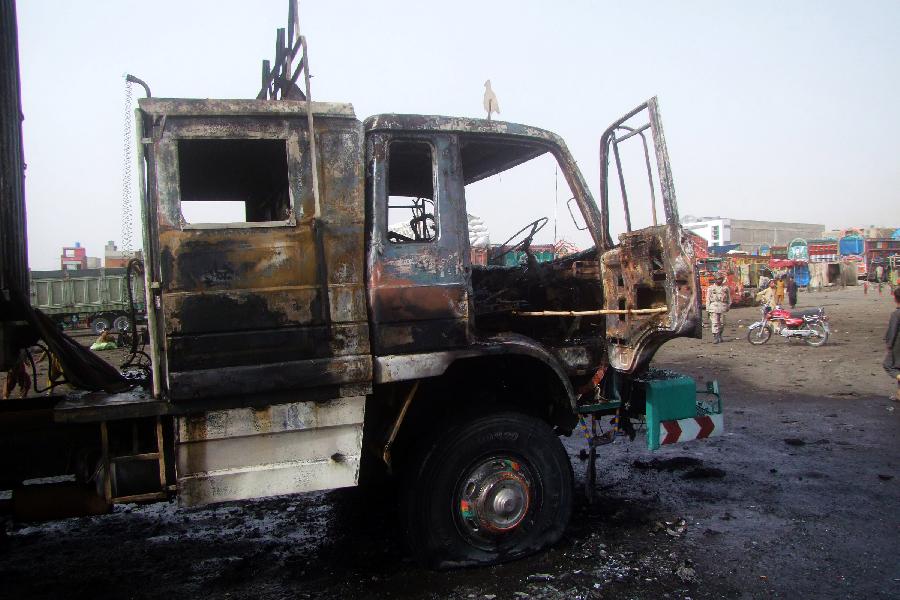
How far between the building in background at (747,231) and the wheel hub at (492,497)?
60.5m

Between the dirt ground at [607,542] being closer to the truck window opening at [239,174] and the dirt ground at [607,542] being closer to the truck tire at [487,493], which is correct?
the truck tire at [487,493]

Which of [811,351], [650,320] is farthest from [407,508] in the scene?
[811,351]

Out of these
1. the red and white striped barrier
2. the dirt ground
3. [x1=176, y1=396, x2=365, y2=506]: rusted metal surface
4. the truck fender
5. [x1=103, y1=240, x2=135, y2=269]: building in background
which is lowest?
the dirt ground

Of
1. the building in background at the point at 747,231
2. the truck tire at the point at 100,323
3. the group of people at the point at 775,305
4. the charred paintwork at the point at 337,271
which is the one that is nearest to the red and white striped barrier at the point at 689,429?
the charred paintwork at the point at 337,271

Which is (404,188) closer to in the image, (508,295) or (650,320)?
(508,295)

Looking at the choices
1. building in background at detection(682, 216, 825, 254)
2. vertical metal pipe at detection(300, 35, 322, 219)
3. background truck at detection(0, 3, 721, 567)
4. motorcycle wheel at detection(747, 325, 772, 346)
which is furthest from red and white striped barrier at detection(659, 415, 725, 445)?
building in background at detection(682, 216, 825, 254)

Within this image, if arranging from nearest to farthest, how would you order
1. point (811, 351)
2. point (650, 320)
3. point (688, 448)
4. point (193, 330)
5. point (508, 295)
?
point (193, 330) < point (650, 320) < point (508, 295) < point (688, 448) < point (811, 351)

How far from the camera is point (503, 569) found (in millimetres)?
3500

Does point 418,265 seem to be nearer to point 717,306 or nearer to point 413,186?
point 413,186

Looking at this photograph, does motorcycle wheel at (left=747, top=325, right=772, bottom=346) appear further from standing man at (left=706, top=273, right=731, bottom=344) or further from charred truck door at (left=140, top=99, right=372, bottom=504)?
charred truck door at (left=140, top=99, right=372, bottom=504)

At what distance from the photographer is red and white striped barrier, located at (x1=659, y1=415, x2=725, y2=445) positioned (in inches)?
158

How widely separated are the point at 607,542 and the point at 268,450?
7.43ft

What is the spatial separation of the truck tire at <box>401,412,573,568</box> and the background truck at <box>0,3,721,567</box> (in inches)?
0.4

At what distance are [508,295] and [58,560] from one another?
3435 millimetres
